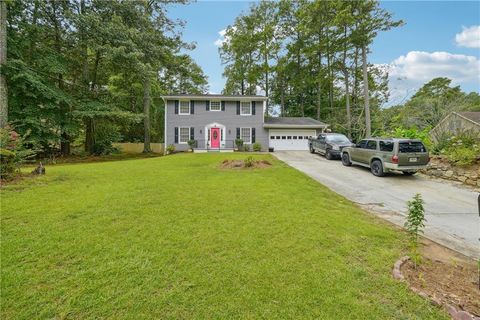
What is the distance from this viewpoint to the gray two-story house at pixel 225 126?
2109 centimetres

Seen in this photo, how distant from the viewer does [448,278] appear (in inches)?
116

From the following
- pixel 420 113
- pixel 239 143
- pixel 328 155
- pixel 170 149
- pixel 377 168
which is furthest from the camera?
pixel 239 143

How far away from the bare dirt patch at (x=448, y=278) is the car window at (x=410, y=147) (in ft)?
21.4

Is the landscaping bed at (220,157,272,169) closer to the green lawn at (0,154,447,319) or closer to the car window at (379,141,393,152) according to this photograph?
the car window at (379,141,393,152)

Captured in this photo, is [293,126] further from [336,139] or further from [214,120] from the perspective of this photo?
[214,120]

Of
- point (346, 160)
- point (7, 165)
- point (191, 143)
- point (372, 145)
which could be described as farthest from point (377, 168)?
point (191, 143)

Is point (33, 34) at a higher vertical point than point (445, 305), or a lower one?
higher

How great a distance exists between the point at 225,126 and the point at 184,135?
3788 millimetres

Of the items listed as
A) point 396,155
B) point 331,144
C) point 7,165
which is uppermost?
point 331,144

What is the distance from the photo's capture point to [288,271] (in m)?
2.89

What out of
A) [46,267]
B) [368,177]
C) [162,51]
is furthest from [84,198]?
[162,51]

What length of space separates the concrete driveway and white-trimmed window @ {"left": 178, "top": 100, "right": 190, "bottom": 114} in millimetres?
13492

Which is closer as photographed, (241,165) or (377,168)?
(377,168)

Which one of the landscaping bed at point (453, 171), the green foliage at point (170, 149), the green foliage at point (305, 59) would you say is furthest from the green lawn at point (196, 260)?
the green foliage at point (305, 59)
